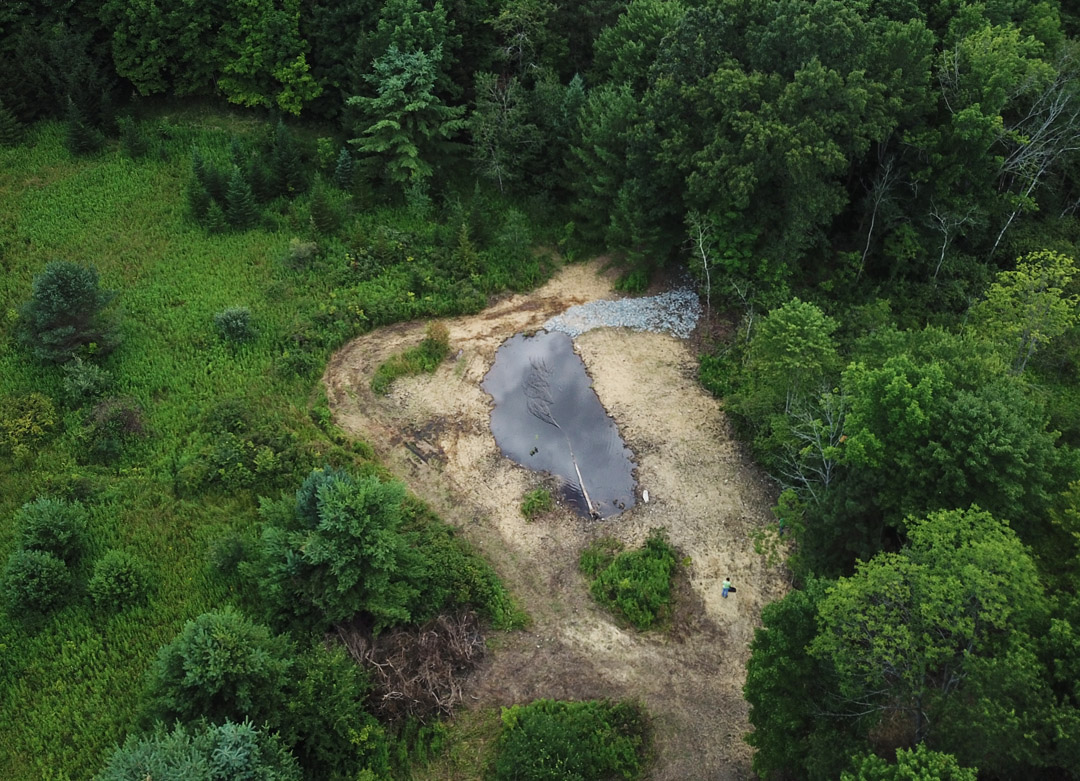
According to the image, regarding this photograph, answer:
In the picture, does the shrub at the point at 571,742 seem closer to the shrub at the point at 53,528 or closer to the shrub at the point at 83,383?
the shrub at the point at 53,528

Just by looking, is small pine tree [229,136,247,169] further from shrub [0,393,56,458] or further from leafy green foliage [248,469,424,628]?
leafy green foliage [248,469,424,628]

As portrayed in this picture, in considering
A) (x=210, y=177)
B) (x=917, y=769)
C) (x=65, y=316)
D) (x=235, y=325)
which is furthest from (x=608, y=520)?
(x=210, y=177)

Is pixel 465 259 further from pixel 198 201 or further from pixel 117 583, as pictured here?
pixel 117 583

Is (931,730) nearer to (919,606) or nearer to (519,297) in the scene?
(919,606)

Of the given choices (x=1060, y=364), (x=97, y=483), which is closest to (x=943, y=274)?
(x=1060, y=364)

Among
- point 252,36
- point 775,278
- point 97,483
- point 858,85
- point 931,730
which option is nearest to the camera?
point 931,730

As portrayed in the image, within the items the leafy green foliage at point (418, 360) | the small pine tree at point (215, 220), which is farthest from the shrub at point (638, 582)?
the small pine tree at point (215, 220)
